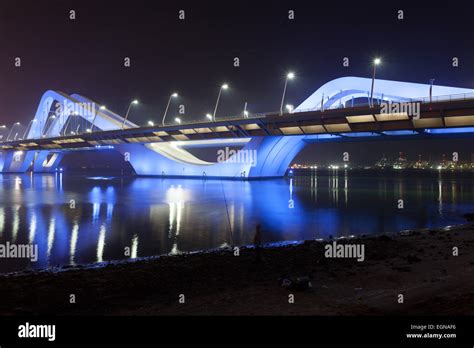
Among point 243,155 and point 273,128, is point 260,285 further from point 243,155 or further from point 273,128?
point 243,155

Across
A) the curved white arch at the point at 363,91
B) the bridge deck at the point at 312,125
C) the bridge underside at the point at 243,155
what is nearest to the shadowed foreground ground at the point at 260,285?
the bridge deck at the point at 312,125

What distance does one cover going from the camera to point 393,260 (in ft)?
32.2

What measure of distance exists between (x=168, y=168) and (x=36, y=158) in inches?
2041

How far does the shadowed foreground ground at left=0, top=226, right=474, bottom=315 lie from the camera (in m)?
6.25

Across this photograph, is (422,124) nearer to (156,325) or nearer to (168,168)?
(156,325)

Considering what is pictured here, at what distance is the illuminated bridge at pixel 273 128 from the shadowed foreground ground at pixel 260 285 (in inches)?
1124

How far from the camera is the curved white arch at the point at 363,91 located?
44.9m

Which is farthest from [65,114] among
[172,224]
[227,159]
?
[172,224]

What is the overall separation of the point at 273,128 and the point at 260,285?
4395 centimetres

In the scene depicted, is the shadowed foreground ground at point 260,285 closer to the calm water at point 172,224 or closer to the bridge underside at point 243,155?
the calm water at point 172,224

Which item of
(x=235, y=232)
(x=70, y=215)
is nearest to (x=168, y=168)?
(x=70, y=215)

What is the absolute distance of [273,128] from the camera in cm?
5094

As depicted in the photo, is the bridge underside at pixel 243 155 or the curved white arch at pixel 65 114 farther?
the curved white arch at pixel 65 114

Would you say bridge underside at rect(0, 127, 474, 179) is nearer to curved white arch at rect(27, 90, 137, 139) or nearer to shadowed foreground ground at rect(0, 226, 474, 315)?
curved white arch at rect(27, 90, 137, 139)
